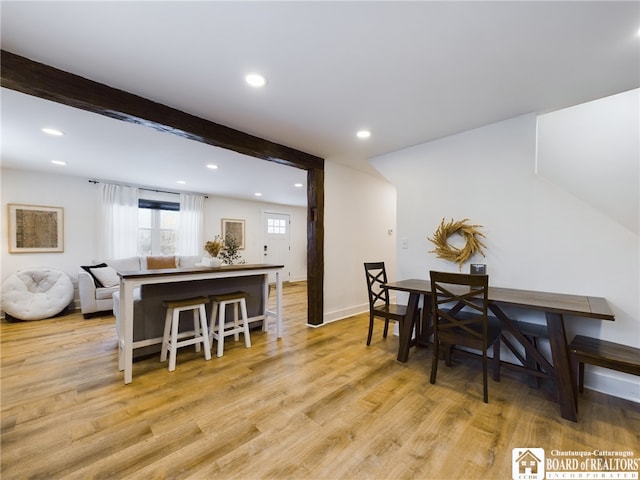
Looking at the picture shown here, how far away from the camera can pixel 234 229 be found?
702cm

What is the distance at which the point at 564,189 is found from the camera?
239 cm

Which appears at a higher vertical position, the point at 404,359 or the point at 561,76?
the point at 561,76

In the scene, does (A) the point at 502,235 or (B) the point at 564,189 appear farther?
(A) the point at 502,235

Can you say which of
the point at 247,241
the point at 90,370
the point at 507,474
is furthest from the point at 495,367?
the point at 247,241

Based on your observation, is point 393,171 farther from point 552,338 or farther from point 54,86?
point 54,86

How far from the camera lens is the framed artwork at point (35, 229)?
4.34m

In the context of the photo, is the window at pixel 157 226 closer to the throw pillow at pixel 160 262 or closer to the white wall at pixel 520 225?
the throw pillow at pixel 160 262

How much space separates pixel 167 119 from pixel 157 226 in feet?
13.4

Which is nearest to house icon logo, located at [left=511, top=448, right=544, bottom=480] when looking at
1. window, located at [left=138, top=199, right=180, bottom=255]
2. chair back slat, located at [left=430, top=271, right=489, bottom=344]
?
chair back slat, located at [left=430, top=271, right=489, bottom=344]

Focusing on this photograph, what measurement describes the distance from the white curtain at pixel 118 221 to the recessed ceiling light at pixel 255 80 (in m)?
4.64

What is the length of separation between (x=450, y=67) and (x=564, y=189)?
1.56m

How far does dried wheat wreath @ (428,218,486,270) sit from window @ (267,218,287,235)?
17.8ft

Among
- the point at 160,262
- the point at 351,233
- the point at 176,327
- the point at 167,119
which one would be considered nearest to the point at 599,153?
the point at 351,233

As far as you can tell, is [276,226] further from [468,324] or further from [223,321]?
[468,324]
